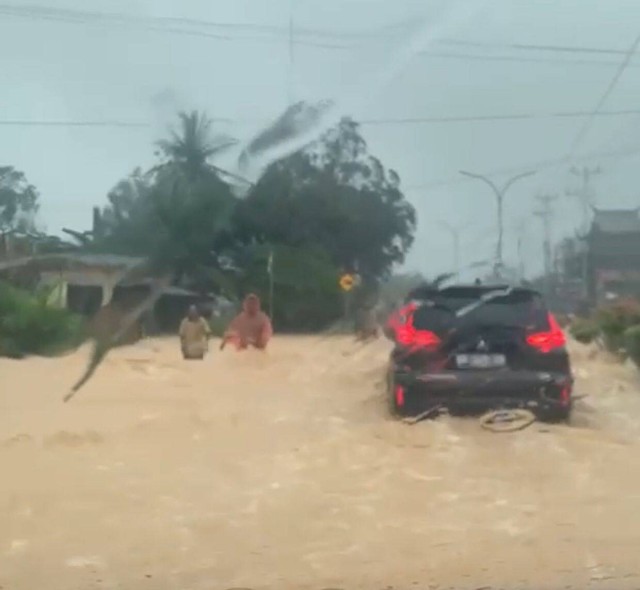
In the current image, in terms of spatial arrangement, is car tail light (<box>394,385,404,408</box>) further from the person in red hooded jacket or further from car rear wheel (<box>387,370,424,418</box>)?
the person in red hooded jacket

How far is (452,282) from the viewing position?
22.9 feet

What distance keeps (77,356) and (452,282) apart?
6.37ft

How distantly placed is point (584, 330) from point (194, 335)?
2.12 m

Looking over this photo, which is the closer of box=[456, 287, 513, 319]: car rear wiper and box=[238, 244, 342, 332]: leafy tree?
box=[238, 244, 342, 332]: leafy tree

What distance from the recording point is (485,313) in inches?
273

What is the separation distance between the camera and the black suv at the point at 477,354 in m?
6.94

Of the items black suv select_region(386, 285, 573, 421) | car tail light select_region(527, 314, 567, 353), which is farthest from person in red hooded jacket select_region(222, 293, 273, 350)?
car tail light select_region(527, 314, 567, 353)

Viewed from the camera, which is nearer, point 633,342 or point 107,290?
point 107,290

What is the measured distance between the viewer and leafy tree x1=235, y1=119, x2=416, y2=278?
6859mm

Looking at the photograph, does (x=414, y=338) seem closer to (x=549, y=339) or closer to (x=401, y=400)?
(x=401, y=400)

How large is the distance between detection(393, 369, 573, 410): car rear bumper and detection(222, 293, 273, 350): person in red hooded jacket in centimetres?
73

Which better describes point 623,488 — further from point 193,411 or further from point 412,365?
point 193,411

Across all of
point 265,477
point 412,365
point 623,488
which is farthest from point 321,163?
point 623,488

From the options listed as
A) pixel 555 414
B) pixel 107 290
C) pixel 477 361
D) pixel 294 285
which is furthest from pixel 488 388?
pixel 107 290
